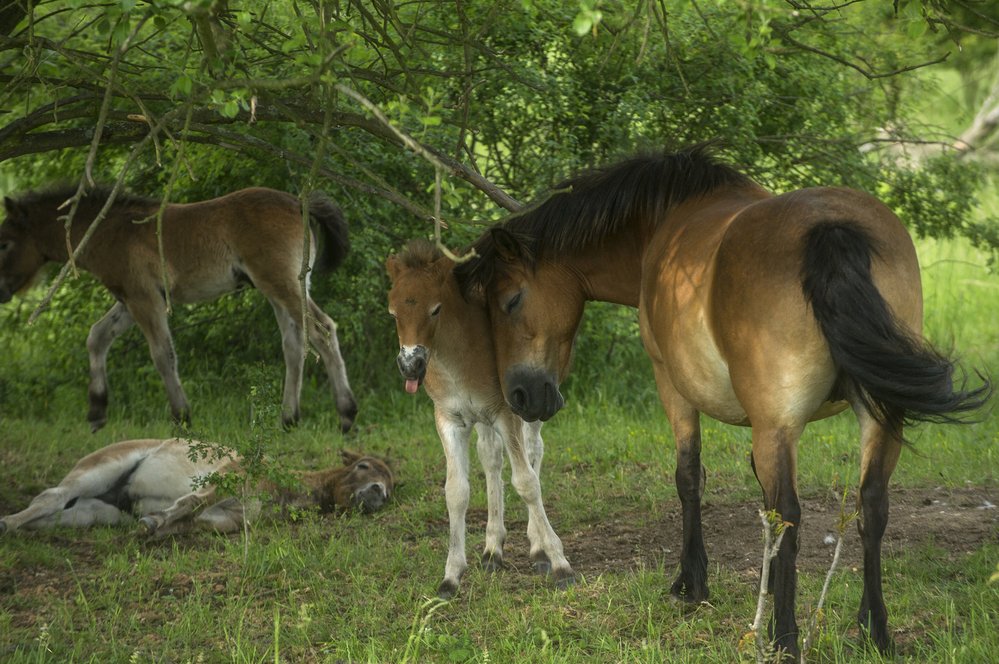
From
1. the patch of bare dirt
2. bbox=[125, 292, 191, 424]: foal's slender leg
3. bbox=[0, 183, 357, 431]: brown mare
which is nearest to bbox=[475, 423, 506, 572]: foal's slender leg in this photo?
the patch of bare dirt

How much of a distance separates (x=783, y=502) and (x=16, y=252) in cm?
701

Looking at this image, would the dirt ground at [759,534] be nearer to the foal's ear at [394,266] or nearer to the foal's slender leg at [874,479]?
the foal's slender leg at [874,479]

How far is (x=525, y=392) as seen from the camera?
206 inches

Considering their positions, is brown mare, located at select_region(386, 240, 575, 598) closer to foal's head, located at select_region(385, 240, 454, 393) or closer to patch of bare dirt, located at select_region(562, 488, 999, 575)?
foal's head, located at select_region(385, 240, 454, 393)

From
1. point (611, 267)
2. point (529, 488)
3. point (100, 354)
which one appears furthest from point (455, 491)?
point (100, 354)

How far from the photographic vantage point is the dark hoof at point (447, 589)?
17.5ft

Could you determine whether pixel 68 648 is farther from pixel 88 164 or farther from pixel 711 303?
pixel 711 303

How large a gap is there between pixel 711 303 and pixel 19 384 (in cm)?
769

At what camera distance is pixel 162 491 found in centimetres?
700

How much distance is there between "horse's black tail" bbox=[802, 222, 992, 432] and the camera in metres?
3.83

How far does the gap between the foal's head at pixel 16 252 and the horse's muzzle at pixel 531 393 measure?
5.35m

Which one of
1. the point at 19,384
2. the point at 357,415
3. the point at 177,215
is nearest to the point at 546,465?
the point at 357,415

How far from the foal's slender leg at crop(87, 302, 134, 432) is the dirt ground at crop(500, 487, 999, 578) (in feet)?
13.4

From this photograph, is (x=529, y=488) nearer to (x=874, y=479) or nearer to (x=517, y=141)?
(x=874, y=479)
